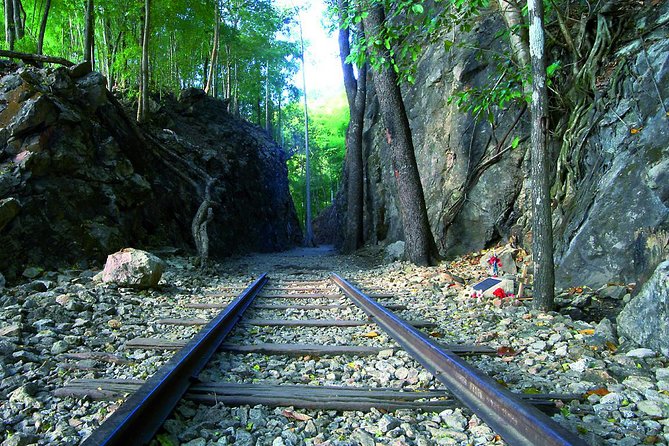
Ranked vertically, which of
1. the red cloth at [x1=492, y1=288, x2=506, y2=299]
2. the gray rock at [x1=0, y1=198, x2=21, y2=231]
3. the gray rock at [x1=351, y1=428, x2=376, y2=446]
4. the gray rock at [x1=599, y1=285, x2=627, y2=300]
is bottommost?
the gray rock at [x1=351, y1=428, x2=376, y2=446]

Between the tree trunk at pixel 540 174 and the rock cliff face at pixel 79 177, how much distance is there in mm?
5847

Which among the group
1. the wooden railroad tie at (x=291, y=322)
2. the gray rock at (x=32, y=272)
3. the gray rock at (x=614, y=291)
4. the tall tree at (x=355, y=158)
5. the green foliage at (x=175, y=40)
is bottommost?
the wooden railroad tie at (x=291, y=322)

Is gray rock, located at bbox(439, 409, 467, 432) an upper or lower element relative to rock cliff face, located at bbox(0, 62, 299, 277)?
lower

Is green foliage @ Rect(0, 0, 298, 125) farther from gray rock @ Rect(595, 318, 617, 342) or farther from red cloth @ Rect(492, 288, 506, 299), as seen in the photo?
gray rock @ Rect(595, 318, 617, 342)

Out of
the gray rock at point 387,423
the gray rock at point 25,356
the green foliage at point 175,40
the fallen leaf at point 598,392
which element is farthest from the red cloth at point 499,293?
the green foliage at point 175,40

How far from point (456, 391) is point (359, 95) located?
568 inches

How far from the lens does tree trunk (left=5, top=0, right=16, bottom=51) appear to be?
35.3 ft

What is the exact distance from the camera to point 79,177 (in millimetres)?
6914

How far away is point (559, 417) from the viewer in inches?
81.0

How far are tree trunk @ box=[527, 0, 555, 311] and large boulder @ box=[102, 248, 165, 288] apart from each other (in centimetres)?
439

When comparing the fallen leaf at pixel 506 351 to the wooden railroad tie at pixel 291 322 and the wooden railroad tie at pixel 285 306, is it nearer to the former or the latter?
the wooden railroad tie at pixel 291 322

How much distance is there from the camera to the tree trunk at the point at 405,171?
26.5 feet

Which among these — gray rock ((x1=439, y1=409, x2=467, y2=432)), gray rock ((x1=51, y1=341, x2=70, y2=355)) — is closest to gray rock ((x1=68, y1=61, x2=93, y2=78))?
gray rock ((x1=51, y1=341, x2=70, y2=355))

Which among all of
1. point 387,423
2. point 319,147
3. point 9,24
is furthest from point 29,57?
point 319,147
